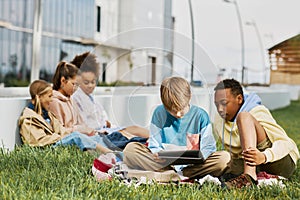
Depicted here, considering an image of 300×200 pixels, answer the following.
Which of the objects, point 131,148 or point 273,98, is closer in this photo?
point 131,148

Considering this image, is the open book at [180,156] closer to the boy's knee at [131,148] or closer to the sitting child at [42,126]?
the boy's knee at [131,148]

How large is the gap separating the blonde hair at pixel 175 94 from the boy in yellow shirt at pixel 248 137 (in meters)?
0.22

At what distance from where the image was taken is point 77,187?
2467 millimetres

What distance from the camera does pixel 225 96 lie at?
2779 mm

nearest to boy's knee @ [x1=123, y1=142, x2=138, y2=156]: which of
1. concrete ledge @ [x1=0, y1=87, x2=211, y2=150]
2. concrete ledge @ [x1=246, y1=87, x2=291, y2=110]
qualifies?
concrete ledge @ [x1=0, y1=87, x2=211, y2=150]

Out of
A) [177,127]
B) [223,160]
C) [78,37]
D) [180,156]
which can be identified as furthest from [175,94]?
[78,37]

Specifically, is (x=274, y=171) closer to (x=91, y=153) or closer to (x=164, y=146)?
(x=164, y=146)

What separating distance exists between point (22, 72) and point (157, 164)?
57.3 feet

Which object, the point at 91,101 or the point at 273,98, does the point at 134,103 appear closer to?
the point at 91,101

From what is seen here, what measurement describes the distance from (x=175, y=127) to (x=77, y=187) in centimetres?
53

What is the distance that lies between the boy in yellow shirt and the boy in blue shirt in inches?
6.9

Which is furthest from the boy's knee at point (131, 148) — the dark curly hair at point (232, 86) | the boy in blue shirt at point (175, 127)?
the dark curly hair at point (232, 86)

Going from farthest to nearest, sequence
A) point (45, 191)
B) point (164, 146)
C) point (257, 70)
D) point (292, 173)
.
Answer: point (257, 70)
point (292, 173)
point (164, 146)
point (45, 191)

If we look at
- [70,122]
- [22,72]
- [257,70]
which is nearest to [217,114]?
[70,122]
